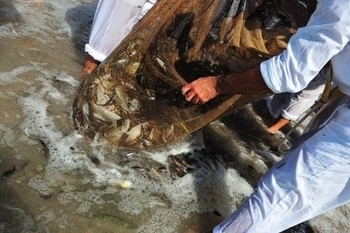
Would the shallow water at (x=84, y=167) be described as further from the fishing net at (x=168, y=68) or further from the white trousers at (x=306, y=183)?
the white trousers at (x=306, y=183)

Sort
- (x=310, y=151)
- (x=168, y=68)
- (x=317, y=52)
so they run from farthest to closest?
(x=168, y=68) → (x=310, y=151) → (x=317, y=52)

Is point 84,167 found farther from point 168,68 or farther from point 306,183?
point 306,183

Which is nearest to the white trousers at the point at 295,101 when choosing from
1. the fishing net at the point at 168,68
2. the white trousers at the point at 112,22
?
the fishing net at the point at 168,68

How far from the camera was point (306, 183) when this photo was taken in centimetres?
252

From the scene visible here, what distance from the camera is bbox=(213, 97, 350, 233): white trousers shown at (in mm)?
2416

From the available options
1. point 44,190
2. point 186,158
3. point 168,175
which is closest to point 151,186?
point 168,175

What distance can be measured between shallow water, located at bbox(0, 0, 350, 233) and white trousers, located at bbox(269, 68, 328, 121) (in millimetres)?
353

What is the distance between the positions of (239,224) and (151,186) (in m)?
0.94

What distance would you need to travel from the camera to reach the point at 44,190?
3.03 meters

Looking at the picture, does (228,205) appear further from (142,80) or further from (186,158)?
(142,80)

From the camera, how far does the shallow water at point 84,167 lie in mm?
2988

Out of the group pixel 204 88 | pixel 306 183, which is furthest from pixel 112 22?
pixel 306 183

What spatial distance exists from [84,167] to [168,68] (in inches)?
43.5

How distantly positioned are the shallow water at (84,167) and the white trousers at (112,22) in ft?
1.39
